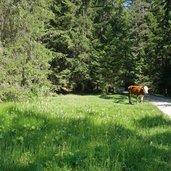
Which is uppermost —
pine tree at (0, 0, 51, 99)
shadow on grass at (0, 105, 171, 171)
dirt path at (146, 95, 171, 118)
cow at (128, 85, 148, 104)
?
pine tree at (0, 0, 51, 99)

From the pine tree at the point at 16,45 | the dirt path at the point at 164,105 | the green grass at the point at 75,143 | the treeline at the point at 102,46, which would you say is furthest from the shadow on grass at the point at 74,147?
the treeline at the point at 102,46

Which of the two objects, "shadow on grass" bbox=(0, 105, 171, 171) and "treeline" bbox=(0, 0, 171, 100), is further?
"treeline" bbox=(0, 0, 171, 100)

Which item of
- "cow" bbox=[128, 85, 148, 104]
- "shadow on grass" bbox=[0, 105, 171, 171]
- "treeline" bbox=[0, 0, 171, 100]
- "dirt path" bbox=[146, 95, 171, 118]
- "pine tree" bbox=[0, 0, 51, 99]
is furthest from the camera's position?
"treeline" bbox=[0, 0, 171, 100]

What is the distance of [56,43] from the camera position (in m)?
35.2

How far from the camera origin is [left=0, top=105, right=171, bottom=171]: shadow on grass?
14.4ft

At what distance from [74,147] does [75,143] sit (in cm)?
21

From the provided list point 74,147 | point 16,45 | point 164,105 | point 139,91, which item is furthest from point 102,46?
point 74,147

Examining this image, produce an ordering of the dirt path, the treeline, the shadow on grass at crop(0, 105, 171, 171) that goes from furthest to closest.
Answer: the treeline < the dirt path < the shadow on grass at crop(0, 105, 171, 171)

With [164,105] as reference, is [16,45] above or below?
above

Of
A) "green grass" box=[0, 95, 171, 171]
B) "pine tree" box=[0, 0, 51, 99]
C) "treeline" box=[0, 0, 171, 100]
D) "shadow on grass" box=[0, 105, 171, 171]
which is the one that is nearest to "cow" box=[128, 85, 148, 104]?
"pine tree" box=[0, 0, 51, 99]

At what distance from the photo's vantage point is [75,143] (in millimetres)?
5289

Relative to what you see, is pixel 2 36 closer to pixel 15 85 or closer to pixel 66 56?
pixel 15 85

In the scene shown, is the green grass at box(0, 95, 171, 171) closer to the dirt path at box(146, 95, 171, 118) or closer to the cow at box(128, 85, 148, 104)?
the dirt path at box(146, 95, 171, 118)

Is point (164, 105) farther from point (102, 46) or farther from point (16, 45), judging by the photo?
point (102, 46)
